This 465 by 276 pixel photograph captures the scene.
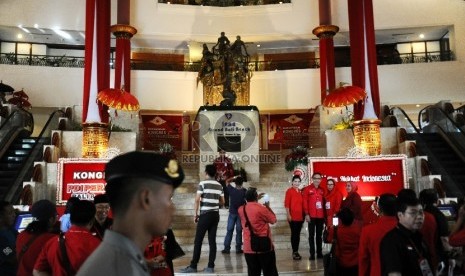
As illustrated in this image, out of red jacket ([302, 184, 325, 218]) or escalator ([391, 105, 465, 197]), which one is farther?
escalator ([391, 105, 465, 197])

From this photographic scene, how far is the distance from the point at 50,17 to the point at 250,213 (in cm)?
1626

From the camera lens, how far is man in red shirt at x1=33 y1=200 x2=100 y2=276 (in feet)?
8.63

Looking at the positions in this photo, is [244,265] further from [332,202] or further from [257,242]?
[257,242]

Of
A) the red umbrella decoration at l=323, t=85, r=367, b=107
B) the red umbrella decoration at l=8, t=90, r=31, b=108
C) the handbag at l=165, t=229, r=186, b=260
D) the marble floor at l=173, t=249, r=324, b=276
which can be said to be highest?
the red umbrella decoration at l=8, t=90, r=31, b=108

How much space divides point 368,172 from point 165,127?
12.0 metres

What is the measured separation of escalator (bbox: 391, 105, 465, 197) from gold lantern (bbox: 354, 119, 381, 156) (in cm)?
87

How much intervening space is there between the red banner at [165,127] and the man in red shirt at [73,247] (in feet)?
57.7

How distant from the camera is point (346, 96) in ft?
40.6

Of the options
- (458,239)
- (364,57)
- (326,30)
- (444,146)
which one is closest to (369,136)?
(444,146)

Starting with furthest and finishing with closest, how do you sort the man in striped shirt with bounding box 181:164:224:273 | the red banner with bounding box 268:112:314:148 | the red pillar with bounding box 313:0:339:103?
the red banner with bounding box 268:112:314:148 → the red pillar with bounding box 313:0:339:103 → the man in striped shirt with bounding box 181:164:224:273

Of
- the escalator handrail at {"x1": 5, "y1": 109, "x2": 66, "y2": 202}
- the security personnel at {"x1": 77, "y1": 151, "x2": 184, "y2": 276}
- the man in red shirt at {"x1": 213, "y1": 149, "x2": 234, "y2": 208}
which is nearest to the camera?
the security personnel at {"x1": 77, "y1": 151, "x2": 184, "y2": 276}

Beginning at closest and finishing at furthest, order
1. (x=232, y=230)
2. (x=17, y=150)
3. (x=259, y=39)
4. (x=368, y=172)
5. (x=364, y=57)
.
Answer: (x=232, y=230) < (x=368, y=172) < (x=17, y=150) < (x=364, y=57) < (x=259, y=39)

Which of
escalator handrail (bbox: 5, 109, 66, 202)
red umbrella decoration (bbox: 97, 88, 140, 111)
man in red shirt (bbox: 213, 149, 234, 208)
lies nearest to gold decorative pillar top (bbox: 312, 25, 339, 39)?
man in red shirt (bbox: 213, 149, 234, 208)

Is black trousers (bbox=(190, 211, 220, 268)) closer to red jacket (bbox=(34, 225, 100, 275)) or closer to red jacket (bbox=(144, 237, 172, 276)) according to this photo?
red jacket (bbox=(144, 237, 172, 276))
